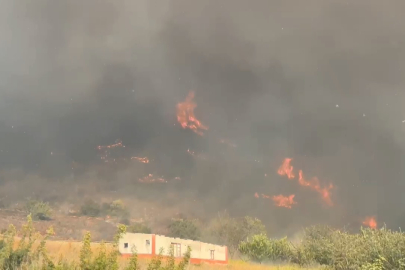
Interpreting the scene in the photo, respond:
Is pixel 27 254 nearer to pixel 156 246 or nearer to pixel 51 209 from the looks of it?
pixel 156 246

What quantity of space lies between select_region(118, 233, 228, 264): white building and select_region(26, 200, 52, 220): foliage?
48726 mm

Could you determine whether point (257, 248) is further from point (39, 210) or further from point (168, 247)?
point (39, 210)

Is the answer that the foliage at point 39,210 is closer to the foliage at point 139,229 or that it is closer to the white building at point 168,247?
the foliage at point 139,229

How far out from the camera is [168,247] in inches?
1259

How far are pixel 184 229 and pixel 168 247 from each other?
46884mm

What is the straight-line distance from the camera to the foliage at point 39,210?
81037 millimetres

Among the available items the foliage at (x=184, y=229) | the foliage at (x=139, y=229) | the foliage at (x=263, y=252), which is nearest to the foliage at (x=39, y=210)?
the foliage at (x=139, y=229)

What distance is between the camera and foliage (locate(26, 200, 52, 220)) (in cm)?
8104

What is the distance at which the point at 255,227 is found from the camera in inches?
3312

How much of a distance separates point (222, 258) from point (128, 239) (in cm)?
1629

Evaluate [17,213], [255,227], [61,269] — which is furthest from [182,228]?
[61,269]

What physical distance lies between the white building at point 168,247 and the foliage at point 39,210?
160 ft

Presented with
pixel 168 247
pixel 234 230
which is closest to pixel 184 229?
pixel 234 230

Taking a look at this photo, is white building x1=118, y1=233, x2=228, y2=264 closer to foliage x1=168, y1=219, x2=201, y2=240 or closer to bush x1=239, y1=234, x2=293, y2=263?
bush x1=239, y1=234, x2=293, y2=263
